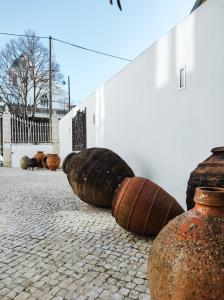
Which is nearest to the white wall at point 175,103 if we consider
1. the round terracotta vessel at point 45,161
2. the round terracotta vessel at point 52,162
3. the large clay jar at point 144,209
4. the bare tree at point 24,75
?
the large clay jar at point 144,209

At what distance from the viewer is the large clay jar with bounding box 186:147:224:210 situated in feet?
7.72

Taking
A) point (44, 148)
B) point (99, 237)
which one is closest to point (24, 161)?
point (44, 148)

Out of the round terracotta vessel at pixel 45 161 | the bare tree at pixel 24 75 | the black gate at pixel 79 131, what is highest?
the bare tree at pixel 24 75

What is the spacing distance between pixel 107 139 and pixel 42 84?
51.0 ft

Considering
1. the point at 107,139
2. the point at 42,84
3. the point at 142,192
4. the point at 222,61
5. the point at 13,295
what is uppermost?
the point at 42,84

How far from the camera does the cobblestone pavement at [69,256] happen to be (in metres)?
2.03

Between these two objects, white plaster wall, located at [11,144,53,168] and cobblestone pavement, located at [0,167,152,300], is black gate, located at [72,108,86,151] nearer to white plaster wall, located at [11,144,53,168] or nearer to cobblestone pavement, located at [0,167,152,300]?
white plaster wall, located at [11,144,53,168]

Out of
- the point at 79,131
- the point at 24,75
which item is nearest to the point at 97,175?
the point at 79,131

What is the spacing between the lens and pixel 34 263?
2.48 m

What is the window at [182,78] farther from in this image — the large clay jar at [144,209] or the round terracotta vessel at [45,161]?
the round terracotta vessel at [45,161]

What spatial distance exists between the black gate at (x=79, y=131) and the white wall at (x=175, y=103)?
121 inches

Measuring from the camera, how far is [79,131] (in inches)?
384

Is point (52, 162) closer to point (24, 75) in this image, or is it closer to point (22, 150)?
point (22, 150)

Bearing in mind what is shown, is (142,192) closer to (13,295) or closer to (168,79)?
(13,295)
